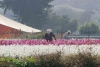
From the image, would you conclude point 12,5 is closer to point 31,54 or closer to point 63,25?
point 63,25

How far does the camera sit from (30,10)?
46.0 metres

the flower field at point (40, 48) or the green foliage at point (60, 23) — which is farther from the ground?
the green foliage at point (60, 23)

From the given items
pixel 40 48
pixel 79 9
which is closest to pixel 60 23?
pixel 40 48

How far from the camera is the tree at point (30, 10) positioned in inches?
1732

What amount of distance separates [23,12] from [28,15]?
1296 millimetres

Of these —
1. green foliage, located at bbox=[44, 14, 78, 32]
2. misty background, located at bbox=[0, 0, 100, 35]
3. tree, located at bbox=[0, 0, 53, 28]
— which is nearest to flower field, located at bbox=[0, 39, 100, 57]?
tree, located at bbox=[0, 0, 53, 28]

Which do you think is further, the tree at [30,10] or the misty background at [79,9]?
the misty background at [79,9]

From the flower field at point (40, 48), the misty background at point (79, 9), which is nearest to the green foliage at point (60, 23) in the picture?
the misty background at point (79, 9)

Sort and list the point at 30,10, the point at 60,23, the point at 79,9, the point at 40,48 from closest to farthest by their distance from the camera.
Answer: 1. the point at 40,48
2. the point at 30,10
3. the point at 60,23
4. the point at 79,9

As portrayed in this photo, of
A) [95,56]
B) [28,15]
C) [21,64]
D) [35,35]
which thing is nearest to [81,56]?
[95,56]

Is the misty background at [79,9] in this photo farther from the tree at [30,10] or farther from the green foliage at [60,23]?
the tree at [30,10]

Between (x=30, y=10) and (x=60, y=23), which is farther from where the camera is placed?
(x=60, y=23)

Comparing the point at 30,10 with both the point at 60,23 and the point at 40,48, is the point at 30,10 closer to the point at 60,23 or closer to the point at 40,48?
the point at 60,23

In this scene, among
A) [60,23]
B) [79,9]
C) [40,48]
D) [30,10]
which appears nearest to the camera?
[40,48]
